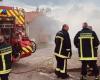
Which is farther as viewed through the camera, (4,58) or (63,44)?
(63,44)

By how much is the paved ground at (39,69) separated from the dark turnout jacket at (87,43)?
Answer: 3.07 feet

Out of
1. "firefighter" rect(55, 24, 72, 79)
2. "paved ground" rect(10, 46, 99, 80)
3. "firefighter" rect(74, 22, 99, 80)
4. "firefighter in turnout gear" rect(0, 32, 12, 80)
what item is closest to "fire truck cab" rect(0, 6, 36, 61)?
"paved ground" rect(10, 46, 99, 80)

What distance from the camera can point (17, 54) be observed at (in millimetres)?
16594

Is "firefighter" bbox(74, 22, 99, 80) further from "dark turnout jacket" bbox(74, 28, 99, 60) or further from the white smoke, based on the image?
the white smoke

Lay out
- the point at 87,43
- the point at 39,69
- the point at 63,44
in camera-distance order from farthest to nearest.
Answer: the point at 39,69
the point at 63,44
the point at 87,43

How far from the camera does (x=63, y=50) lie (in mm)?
14852

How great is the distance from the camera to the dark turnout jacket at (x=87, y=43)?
14156 mm

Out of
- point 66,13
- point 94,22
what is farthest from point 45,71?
point 66,13

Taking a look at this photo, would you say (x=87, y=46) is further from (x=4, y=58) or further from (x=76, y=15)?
(x=76, y=15)

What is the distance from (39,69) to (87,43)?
2.73 metres

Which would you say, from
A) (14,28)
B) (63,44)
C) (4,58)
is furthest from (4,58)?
(14,28)

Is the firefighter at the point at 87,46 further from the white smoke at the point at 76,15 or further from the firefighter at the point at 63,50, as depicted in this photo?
the white smoke at the point at 76,15

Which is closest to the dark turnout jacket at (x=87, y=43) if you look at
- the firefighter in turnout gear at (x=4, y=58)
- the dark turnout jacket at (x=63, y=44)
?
the dark turnout jacket at (x=63, y=44)

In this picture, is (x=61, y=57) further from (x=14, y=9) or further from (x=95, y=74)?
(x=14, y=9)
